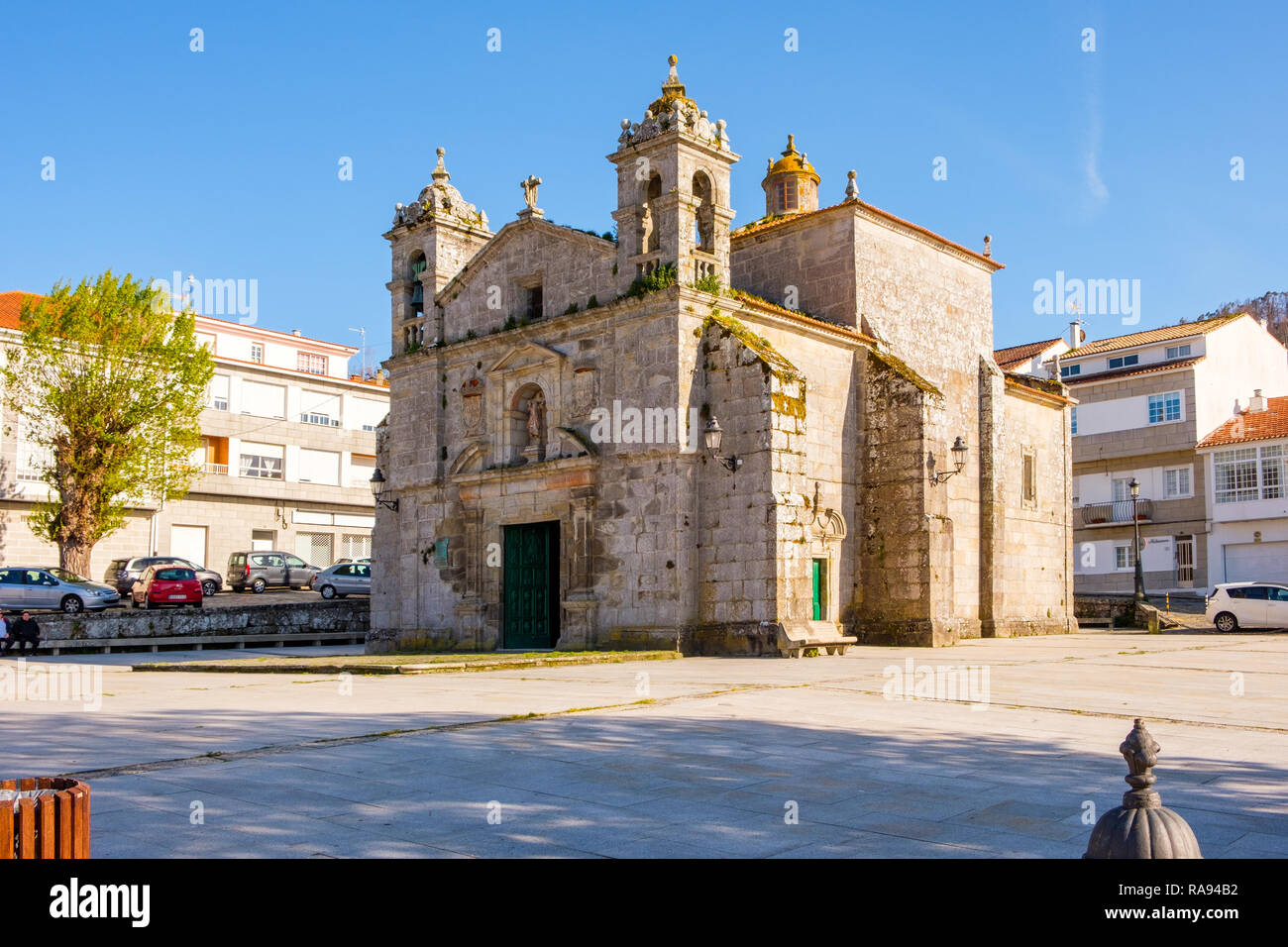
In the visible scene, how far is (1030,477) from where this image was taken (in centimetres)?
2908

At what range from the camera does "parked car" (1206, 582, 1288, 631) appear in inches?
1136

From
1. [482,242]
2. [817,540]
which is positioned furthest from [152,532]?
[817,540]

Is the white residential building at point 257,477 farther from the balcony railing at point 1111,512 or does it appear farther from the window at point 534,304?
the balcony railing at point 1111,512

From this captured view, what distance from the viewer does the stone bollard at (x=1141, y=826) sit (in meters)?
3.87

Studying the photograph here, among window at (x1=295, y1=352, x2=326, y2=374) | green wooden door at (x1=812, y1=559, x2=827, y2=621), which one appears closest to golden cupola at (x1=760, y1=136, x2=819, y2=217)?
green wooden door at (x1=812, y1=559, x2=827, y2=621)

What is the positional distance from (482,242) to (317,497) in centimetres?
2397

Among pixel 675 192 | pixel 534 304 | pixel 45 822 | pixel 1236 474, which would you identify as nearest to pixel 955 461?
pixel 675 192

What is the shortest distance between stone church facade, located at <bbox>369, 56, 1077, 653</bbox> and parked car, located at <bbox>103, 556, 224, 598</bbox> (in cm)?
1322

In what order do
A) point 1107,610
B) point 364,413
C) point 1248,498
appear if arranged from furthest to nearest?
1. point 364,413
2. point 1248,498
3. point 1107,610

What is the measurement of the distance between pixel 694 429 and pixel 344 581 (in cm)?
1960

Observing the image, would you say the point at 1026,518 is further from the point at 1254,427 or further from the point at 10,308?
the point at 10,308

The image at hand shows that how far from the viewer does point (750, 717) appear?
1077 cm

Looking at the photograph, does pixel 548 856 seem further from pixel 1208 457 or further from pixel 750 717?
pixel 1208 457

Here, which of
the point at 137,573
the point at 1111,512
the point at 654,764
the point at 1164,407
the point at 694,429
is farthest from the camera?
the point at 1111,512
